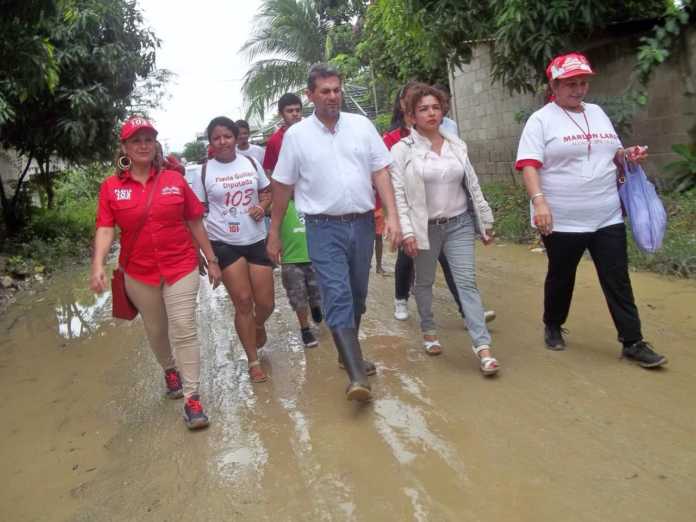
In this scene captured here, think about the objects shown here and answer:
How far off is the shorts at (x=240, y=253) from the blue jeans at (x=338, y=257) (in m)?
0.72

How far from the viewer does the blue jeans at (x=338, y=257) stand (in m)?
4.06

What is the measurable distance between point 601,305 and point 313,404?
2897mm

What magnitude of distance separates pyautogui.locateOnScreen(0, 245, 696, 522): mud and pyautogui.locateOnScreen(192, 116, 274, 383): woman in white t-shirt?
0.54 m

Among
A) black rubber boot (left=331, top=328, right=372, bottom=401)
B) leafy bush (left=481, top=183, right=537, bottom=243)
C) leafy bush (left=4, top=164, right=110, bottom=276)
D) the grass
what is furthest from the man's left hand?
leafy bush (left=4, top=164, right=110, bottom=276)

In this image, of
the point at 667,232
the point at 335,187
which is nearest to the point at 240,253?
the point at 335,187

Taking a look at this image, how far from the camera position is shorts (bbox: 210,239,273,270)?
470 centimetres

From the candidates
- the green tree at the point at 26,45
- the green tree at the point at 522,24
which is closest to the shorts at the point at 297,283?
the green tree at the point at 26,45

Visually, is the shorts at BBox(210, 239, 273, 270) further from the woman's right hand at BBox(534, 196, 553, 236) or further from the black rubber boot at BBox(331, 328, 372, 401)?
the woman's right hand at BBox(534, 196, 553, 236)

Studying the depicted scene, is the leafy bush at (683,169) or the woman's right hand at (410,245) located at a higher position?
the woman's right hand at (410,245)

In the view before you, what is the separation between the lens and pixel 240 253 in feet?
15.6

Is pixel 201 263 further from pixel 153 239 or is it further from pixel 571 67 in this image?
pixel 571 67

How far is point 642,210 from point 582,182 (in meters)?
0.42

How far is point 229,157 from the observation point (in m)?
4.80

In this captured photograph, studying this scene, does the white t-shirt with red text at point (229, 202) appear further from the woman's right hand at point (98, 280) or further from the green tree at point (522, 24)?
the green tree at point (522, 24)
